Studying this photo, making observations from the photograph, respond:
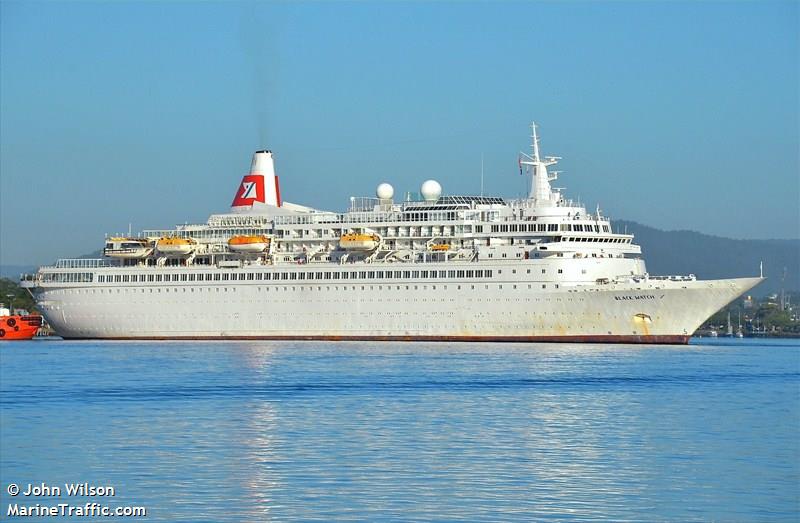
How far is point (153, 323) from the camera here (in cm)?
7888

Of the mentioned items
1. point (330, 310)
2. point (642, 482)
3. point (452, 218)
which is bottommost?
point (642, 482)

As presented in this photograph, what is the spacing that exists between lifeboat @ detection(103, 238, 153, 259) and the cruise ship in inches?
3.3

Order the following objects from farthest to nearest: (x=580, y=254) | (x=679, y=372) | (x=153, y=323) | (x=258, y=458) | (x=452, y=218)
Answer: (x=153, y=323), (x=452, y=218), (x=580, y=254), (x=679, y=372), (x=258, y=458)

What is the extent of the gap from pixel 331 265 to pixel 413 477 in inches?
1960

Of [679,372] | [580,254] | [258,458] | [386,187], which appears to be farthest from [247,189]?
[258,458]

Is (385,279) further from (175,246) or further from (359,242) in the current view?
(175,246)

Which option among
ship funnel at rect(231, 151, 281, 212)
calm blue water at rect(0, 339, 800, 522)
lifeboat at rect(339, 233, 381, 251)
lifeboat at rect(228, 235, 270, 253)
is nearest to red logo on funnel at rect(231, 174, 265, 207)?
ship funnel at rect(231, 151, 281, 212)

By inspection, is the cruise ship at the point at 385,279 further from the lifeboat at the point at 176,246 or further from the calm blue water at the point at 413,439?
the calm blue water at the point at 413,439

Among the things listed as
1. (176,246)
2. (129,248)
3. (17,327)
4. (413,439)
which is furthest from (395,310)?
(413,439)

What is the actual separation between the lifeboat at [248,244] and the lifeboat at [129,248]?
250 inches

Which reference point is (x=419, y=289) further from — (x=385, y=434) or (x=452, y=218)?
(x=385, y=434)

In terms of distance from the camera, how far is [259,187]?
83312 mm

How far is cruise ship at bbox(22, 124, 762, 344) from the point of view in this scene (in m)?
67.6

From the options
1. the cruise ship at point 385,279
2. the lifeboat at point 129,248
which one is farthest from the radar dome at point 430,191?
the lifeboat at point 129,248
